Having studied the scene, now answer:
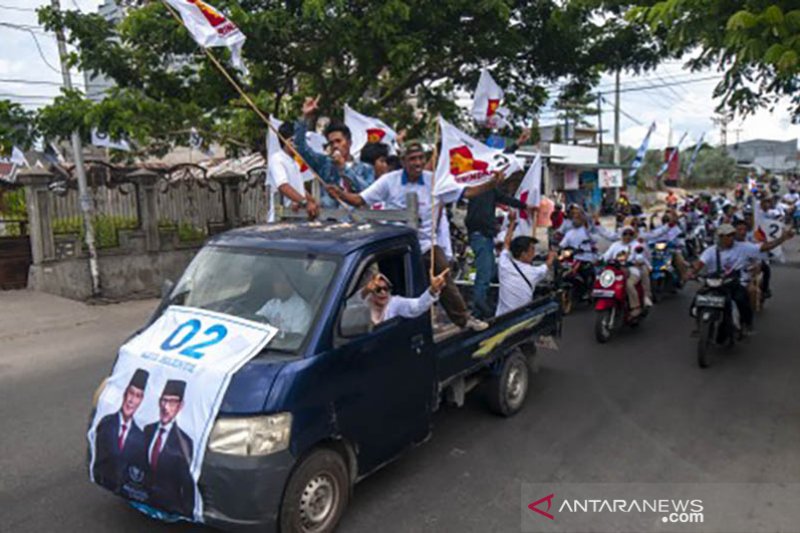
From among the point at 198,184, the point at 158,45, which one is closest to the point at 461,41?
the point at 158,45

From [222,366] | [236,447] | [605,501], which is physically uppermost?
[222,366]

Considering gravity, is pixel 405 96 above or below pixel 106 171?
above

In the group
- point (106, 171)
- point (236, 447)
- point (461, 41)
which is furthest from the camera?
point (106, 171)

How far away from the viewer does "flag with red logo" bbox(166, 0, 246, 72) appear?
723 centimetres

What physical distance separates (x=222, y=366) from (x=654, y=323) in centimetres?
810

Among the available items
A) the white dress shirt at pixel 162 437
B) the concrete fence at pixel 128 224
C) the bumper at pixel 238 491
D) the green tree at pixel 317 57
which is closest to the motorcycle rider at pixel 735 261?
the green tree at pixel 317 57

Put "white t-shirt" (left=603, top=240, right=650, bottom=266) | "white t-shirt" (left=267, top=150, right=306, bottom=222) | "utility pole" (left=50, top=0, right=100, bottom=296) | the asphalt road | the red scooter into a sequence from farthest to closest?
"utility pole" (left=50, top=0, right=100, bottom=296)
"white t-shirt" (left=603, top=240, right=650, bottom=266)
the red scooter
"white t-shirt" (left=267, top=150, right=306, bottom=222)
the asphalt road

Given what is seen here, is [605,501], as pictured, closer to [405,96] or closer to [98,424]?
[98,424]

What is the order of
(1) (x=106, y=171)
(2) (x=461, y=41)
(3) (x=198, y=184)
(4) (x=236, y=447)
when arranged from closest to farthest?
1. (4) (x=236, y=447)
2. (2) (x=461, y=41)
3. (1) (x=106, y=171)
4. (3) (x=198, y=184)

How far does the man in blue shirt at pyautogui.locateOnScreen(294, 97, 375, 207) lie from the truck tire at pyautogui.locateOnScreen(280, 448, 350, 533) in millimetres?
3507

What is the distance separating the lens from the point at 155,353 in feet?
12.3

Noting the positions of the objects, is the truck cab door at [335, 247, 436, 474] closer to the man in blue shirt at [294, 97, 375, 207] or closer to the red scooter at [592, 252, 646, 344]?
the man in blue shirt at [294, 97, 375, 207]

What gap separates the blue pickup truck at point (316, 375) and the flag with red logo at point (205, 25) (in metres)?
3.56

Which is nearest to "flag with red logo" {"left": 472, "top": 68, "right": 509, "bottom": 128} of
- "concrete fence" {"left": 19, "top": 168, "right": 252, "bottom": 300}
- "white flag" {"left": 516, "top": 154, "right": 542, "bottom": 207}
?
"white flag" {"left": 516, "top": 154, "right": 542, "bottom": 207}
